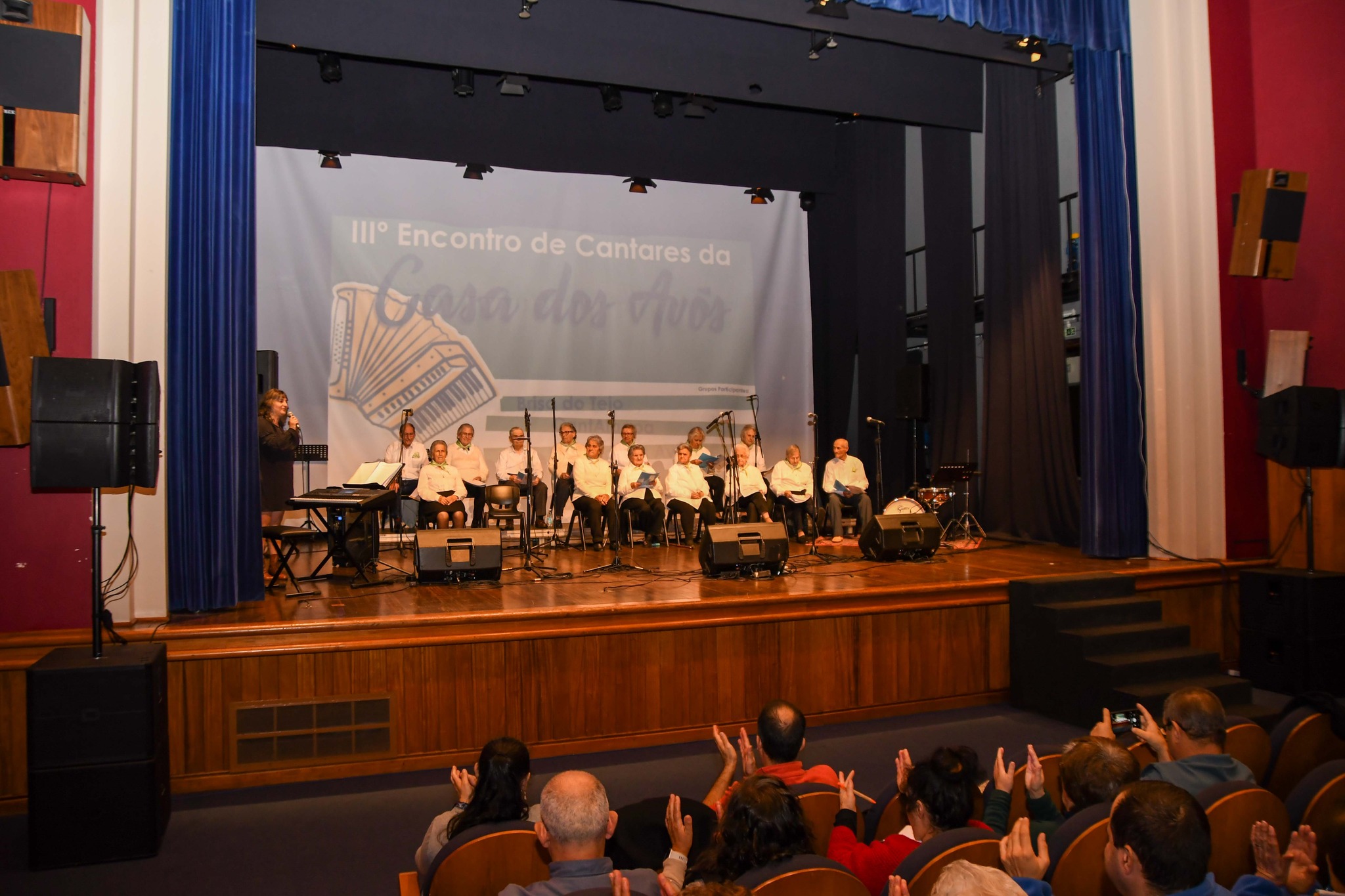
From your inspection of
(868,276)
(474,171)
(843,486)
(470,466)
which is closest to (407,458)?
(470,466)

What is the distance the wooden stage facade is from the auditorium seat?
8.56 feet

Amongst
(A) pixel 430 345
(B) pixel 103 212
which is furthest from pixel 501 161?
(B) pixel 103 212

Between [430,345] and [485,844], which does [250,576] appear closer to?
[485,844]

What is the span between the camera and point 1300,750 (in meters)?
2.77

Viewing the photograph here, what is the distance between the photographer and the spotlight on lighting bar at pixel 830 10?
18.0 ft

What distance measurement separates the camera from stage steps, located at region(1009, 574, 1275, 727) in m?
4.46

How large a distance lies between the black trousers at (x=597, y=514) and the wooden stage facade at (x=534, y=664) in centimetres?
182

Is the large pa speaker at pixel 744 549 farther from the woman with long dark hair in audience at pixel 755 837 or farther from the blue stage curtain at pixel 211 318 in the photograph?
the woman with long dark hair in audience at pixel 755 837

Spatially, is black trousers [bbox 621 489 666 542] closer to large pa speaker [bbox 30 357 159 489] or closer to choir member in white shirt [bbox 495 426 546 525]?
choir member in white shirt [bbox 495 426 546 525]

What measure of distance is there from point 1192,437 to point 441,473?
5.42 m

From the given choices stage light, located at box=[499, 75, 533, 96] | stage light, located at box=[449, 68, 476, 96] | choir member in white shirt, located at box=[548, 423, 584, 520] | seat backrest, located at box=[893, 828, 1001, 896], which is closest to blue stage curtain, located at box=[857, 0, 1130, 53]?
stage light, located at box=[499, 75, 533, 96]

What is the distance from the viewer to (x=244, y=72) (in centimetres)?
450

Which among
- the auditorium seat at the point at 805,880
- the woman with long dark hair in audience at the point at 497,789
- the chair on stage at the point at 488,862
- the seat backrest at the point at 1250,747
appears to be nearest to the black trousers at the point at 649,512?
the seat backrest at the point at 1250,747

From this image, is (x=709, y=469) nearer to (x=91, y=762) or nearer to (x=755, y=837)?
(x=91, y=762)
